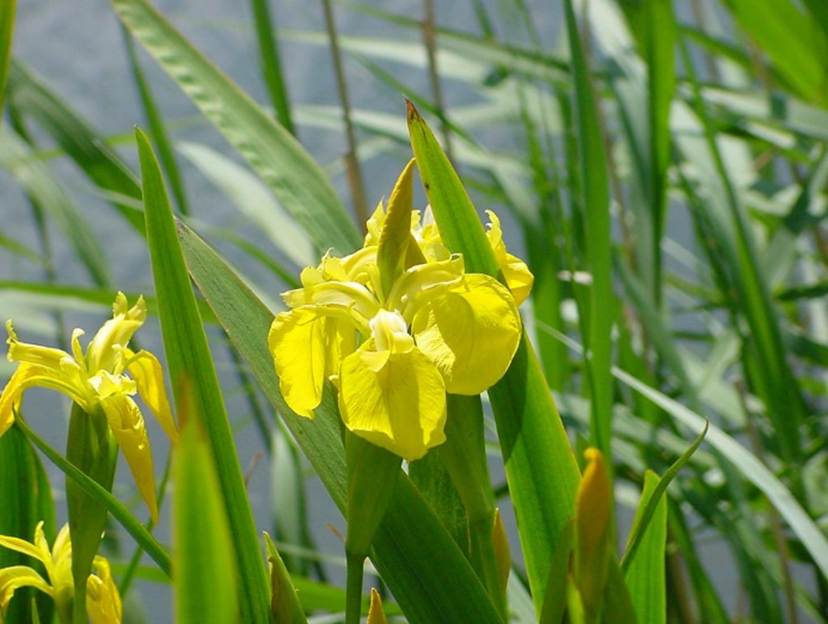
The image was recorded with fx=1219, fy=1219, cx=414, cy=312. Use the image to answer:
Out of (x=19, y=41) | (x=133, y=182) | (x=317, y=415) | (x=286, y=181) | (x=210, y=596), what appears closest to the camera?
(x=210, y=596)

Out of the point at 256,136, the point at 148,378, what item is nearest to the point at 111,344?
the point at 148,378

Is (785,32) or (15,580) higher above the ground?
(785,32)

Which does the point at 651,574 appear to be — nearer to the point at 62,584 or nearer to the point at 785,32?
the point at 62,584

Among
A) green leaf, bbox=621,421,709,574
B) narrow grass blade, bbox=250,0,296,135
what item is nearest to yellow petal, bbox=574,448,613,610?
green leaf, bbox=621,421,709,574

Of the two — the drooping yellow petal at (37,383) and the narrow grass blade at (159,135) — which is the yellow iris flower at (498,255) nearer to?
the drooping yellow petal at (37,383)

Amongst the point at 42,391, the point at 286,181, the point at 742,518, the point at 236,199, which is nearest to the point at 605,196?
the point at 286,181

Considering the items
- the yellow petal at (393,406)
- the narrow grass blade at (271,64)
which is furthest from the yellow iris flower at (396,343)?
the narrow grass blade at (271,64)

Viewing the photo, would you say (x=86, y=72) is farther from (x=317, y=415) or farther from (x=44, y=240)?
(x=317, y=415)
